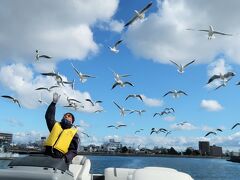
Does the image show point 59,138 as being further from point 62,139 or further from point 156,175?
point 156,175

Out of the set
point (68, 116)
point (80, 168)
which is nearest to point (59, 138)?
point (68, 116)

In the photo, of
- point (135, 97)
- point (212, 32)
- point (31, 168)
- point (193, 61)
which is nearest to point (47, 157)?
point (31, 168)

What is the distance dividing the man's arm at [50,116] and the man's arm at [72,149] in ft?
2.85

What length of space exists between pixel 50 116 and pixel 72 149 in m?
1.12

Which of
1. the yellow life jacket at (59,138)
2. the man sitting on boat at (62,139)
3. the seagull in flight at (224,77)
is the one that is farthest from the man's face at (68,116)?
the seagull in flight at (224,77)

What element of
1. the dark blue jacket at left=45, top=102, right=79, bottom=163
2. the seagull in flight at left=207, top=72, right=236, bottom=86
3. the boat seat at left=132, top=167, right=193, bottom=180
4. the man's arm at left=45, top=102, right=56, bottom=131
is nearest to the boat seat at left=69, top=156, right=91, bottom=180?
the dark blue jacket at left=45, top=102, right=79, bottom=163

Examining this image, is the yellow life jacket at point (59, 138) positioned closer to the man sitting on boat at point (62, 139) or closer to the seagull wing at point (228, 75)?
the man sitting on boat at point (62, 139)

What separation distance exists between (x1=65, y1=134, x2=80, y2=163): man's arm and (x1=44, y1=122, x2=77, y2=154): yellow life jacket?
0.81 feet

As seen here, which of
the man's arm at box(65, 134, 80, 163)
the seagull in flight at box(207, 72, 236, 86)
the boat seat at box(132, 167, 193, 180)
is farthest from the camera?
the seagull in flight at box(207, 72, 236, 86)

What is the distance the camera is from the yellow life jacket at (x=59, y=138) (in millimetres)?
8586

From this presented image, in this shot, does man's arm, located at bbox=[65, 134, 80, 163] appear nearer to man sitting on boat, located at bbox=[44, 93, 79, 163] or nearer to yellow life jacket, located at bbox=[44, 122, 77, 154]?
man sitting on boat, located at bbox=[44, 93, 79, 163]

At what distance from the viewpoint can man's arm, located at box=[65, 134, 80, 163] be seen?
8.91m

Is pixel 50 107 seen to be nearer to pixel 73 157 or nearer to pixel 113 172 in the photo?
pixel 73 157

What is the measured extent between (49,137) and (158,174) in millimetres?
2256
